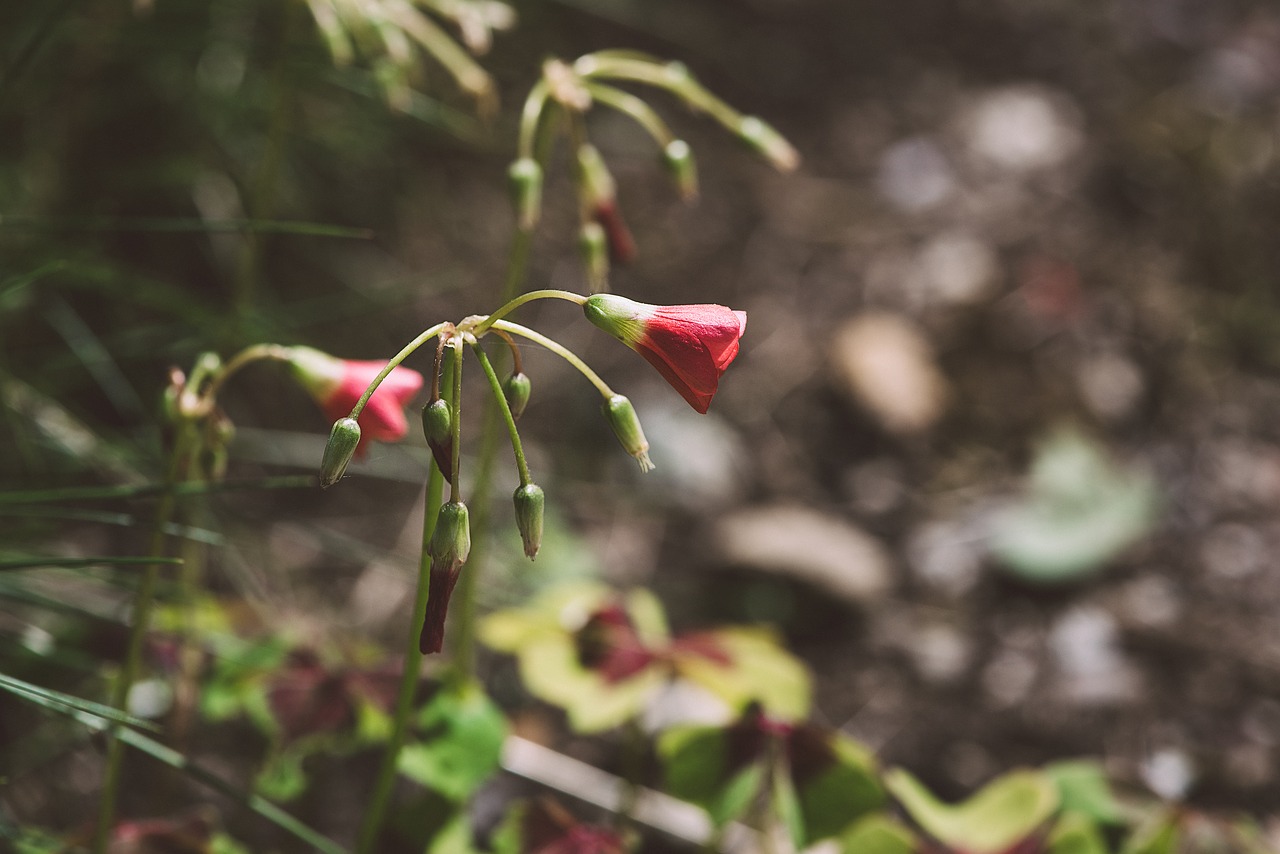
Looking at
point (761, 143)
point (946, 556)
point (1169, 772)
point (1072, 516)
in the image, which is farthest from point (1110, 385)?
point (761, 143)

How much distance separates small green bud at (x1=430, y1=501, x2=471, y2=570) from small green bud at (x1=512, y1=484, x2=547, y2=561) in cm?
5

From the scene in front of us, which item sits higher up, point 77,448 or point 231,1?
point 231,1

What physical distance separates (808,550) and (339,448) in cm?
147

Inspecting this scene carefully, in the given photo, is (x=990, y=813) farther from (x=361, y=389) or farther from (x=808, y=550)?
(x=361, y=389)

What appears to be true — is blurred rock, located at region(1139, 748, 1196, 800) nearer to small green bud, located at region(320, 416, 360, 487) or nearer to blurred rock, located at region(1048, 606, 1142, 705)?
blurred rock, located at region(1048, 606, 1142, 705)

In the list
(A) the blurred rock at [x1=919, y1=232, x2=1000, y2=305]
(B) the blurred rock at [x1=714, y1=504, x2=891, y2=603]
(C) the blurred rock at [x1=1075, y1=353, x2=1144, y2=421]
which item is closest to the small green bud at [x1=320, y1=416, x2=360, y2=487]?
(B) the blurred rock at [x1=714, y1=504, x2=891, y2=603]

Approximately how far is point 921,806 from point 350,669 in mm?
772

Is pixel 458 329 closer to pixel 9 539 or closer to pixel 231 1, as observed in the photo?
pixel 9 539

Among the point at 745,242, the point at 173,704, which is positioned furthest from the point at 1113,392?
the point at 173,704

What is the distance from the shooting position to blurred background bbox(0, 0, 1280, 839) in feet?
6.25

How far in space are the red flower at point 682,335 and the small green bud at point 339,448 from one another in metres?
0.23

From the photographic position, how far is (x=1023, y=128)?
343cm

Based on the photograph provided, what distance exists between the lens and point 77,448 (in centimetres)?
170

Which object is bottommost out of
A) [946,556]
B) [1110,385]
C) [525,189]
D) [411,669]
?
[946,556]
